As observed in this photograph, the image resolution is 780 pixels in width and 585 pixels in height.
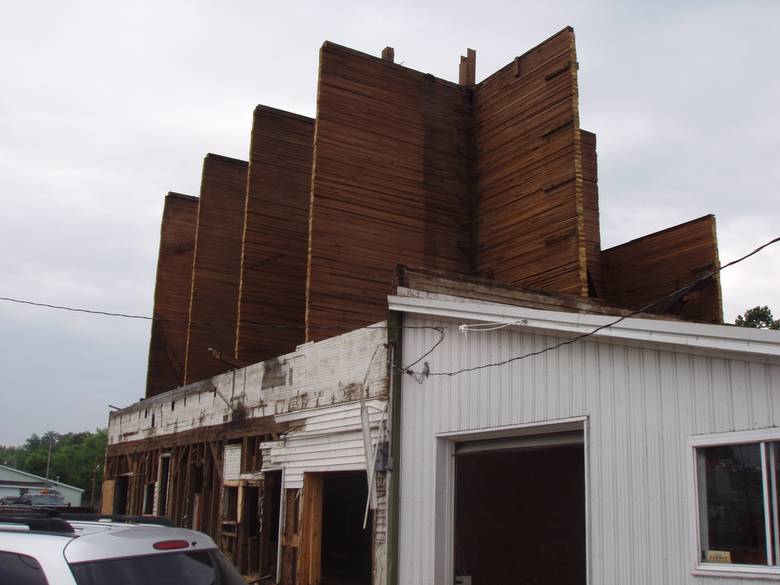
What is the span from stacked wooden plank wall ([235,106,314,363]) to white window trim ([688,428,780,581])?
1175 cm

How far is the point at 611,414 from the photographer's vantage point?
834cm

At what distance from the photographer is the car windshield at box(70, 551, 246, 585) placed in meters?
5.04

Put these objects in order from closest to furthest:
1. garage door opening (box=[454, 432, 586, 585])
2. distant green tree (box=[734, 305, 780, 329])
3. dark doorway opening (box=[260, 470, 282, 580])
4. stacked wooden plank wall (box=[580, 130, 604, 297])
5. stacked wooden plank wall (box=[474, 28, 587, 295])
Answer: stacked wooden plank wall (box=[474, 28, 587, 295]) < garage door opening (box=[454, 432, 586, 585]) < dark doorway opening (box=[260, 470, 282, 580]) < stacked wooden plank wall (box=[580, 130, 604, 297]) < distant green tree (box=[734, 305, 780, 329])

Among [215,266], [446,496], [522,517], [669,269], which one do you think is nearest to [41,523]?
[446,496]

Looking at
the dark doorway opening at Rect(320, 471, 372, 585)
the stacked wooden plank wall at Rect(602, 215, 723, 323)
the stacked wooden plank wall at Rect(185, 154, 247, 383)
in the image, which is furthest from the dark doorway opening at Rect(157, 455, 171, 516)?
the stacked wooden plank wall at Rect(602, 215, 723, 323)

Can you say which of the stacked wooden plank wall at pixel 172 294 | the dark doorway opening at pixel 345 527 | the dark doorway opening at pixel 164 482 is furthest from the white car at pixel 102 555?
the stacked wooden plank wall at pixel 172 294

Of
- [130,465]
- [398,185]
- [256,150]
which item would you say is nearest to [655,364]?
[398,185]

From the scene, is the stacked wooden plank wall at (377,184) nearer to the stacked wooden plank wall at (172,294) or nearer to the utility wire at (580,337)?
the utility wire at (580,337)

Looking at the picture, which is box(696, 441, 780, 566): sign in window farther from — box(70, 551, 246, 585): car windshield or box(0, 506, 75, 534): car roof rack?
box(0, 506, 75, 534): car roof rack

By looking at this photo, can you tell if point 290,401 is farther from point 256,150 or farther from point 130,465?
point 130,465

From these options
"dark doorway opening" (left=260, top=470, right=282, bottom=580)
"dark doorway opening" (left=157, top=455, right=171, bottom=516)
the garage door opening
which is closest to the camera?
the garage door opening

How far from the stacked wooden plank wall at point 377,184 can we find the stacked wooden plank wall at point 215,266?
24.7 ft

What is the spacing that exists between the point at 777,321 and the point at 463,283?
123ft

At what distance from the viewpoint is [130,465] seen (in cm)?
2288
